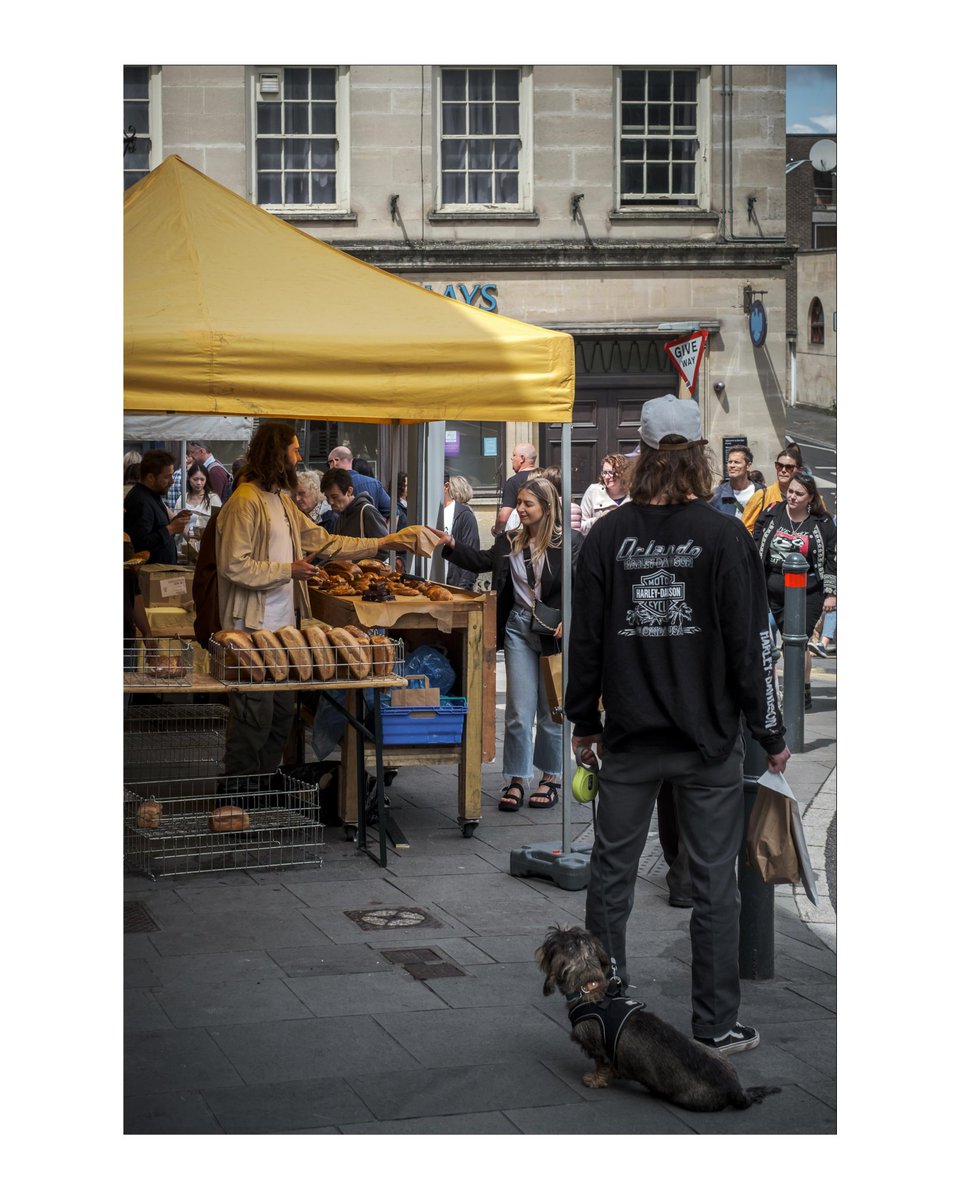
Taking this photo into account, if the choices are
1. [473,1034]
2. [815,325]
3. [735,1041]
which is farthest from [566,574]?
[815,325]

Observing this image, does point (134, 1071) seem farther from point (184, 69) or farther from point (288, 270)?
point (184, 69)

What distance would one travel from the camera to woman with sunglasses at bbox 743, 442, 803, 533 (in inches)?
449

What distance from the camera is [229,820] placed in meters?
7.39

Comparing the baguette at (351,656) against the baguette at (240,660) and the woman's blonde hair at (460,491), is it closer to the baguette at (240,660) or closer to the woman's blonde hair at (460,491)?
the baguette at (240,660)

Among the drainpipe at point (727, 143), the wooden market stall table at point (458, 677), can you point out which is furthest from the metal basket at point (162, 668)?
the drainpipe at point (727, 143)

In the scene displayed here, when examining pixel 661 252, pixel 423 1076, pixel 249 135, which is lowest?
pixel 423 1076

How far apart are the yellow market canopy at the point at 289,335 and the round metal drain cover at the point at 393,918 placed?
6.70 feet

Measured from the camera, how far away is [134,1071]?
15.4ft

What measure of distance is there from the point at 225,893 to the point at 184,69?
1457 cm

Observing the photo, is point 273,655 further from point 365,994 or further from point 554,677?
point 365,994

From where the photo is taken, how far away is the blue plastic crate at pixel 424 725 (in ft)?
24.8

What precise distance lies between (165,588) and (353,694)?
11.2 ft

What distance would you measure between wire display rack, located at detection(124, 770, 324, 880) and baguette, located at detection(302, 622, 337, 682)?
0.63 metres
